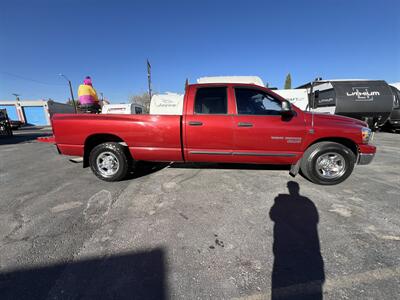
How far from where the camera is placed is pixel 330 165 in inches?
147

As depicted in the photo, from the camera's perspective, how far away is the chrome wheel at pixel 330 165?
12.1ft

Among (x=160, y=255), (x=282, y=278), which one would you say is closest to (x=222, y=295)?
(x=282, y=278)

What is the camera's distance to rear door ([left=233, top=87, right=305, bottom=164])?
3523mm

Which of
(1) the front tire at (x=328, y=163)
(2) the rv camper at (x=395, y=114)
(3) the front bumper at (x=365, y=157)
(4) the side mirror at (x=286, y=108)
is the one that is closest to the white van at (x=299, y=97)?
(2) the rv camper at (x=395, y=114)

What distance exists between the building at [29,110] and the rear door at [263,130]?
136 ft

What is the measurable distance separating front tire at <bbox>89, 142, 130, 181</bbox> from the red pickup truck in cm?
2

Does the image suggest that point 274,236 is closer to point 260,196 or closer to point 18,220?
point 260,196

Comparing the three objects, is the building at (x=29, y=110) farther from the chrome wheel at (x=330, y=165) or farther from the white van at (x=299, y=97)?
the chrome wheel at (x=330, y=165)

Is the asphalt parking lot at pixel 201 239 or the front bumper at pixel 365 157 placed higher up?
the front bumper at pixel 365 157

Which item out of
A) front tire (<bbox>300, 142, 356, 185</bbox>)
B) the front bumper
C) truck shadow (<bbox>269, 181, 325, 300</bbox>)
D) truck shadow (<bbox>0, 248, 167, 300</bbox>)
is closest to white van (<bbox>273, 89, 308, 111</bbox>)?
the front bumper

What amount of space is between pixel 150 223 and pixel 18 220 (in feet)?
6.42

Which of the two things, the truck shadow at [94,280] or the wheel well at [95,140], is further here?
the wheel well at [95,140]

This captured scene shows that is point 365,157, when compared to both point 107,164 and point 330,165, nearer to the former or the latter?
point 330,165

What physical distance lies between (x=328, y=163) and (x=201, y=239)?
3.10 meters
